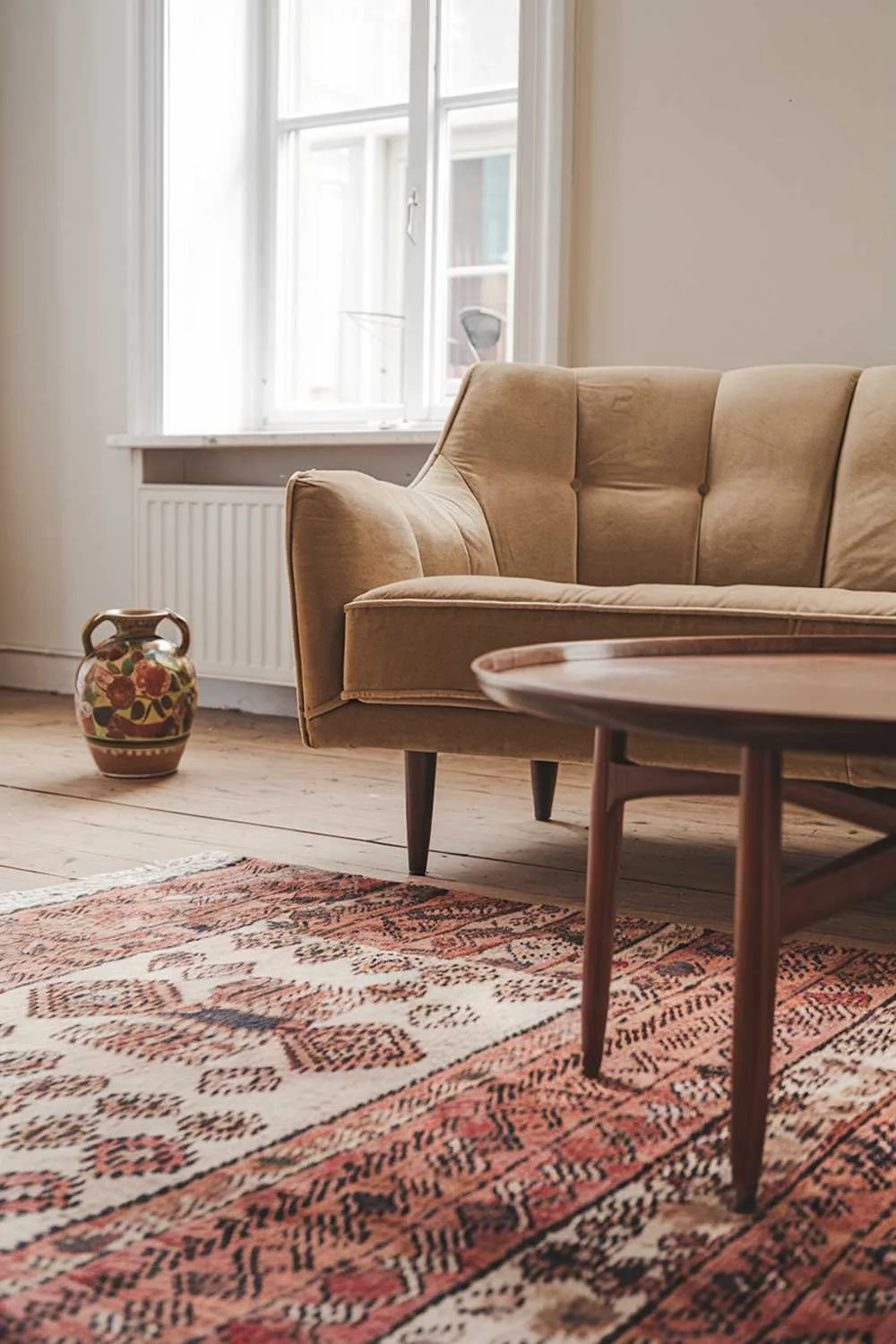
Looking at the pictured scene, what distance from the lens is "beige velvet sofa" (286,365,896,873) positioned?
2.03 meters

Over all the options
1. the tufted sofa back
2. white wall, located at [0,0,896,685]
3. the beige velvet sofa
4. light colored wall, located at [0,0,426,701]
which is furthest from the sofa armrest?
light colored wall, located at [0,0,426,701]

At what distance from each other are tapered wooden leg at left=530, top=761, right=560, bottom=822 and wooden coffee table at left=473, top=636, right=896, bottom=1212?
3.85 ft

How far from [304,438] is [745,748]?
2914 millimetres

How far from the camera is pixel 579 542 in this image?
106 inches

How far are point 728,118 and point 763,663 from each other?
2.32 metres

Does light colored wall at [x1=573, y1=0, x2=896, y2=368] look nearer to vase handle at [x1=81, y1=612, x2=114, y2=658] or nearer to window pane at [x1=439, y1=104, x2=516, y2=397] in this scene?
window pane at [x1=439, y1=104, x2=516, y2=397]

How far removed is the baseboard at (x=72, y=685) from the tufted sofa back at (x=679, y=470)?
1.47m

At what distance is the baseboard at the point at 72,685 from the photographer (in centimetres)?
408

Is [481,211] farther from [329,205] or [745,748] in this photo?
[745,748]

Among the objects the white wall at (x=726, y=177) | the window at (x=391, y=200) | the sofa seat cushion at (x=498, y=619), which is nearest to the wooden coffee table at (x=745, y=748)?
the sofa seat cushion at (x=498, y=619)

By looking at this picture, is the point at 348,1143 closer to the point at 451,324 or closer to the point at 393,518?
the point at 393,518

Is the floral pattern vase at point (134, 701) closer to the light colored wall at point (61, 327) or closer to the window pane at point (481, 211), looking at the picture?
the light colored wall at point (61, 327)

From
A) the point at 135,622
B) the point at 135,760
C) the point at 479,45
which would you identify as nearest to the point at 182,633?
the point at 135,622

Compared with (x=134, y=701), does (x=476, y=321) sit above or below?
above
